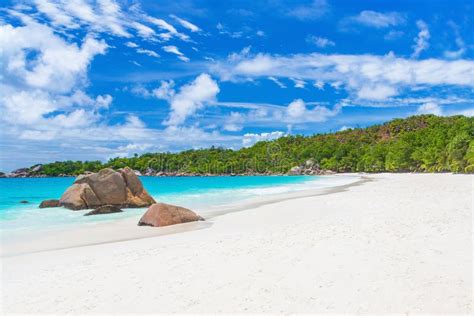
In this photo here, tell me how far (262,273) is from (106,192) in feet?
52.5

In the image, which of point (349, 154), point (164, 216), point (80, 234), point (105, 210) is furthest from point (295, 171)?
point (80, 234)

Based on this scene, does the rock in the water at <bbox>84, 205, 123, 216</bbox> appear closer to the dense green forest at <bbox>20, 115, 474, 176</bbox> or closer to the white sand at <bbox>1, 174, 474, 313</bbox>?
the white sand at <bbox>1, 174, 474, 313</bbox>

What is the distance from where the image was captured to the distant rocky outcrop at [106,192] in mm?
20266

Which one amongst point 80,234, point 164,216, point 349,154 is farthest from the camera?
point 349,154

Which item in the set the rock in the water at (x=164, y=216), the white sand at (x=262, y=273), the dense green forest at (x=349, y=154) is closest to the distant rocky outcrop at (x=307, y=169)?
the dense green forest at (x=349, y=154)

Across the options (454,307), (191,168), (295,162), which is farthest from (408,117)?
(454,307)

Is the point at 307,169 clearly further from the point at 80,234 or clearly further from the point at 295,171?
the point at 80,234

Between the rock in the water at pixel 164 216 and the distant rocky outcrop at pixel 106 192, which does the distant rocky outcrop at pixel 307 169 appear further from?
the rock in the water at pixel 164 216

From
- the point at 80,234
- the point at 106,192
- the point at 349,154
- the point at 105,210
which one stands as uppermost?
the point at 349,154

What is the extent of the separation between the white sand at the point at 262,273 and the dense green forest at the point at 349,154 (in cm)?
5093

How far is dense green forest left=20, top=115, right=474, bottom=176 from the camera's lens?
7044 centimetres

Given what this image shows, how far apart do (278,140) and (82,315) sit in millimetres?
163848

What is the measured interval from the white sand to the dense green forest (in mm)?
50930

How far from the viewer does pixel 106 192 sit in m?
20.4
